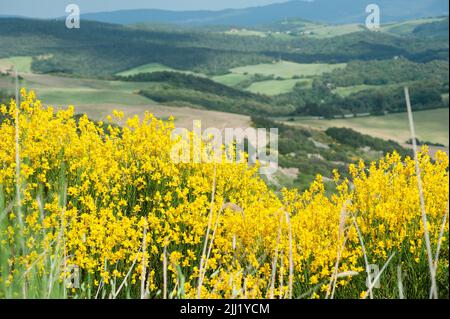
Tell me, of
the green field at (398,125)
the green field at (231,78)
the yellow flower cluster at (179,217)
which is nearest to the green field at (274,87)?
the green field at (231,78)

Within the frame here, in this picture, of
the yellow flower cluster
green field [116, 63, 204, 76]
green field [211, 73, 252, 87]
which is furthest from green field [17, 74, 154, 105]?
the yellow flower cluster

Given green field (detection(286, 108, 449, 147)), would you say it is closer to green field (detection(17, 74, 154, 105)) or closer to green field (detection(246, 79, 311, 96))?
green field (detection(17, 74, 154, 105))

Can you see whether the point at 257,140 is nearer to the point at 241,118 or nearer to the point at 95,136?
the point at 241,118

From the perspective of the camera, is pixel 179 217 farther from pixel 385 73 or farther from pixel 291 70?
pixel 291 70

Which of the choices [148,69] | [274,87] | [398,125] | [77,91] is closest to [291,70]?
[274,87]

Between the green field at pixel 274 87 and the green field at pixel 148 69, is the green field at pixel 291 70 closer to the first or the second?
the green field at pixel 274 87

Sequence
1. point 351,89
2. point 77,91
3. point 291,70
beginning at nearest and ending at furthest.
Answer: point 77,91
point 351,89
point 291,70

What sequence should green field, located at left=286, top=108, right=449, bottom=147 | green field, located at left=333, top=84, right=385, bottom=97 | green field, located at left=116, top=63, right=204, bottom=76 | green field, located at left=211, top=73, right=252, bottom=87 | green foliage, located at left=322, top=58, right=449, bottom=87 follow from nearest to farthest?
green field, located at left=286, top=108, right=449, bottom=147 → green field, located at left=333, top=84, right=385, bottom=97 → green foliage, located at left=322, top=58, right=449, bottom=87 → green field, located at left=116, top=63, right=204, bottom=76 → green field, located at left=211, top=73, right=252, bottom=87

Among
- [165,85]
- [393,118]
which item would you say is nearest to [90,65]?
[165,85]
